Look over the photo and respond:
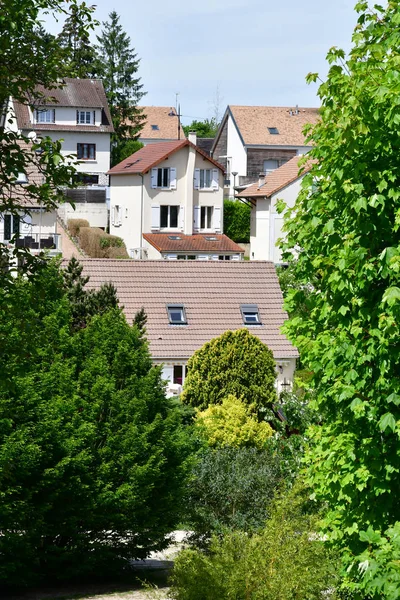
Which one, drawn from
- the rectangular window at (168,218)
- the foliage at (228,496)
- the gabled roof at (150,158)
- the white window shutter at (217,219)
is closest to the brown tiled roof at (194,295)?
the foliage at (228,496)

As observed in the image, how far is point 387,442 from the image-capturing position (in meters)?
11.0

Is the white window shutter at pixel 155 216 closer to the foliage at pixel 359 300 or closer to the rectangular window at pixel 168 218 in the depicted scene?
the rectangular window at pixel 168 218

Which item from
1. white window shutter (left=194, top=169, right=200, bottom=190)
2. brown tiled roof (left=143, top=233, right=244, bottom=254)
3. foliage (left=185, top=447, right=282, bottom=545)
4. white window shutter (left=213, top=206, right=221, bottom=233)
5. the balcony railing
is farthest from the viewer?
white window shutter (left=213, top=206, right=221, bottom=233)

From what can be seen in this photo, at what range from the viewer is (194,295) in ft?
128

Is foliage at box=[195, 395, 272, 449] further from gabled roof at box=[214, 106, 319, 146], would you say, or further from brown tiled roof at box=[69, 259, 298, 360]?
gabled roof at box=[214, 106, 319, 146]

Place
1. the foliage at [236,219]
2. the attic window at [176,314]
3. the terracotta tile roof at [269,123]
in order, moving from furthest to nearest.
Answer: the terracotta tile roof at [269,123] → the foliage at [236,219] → the attic window at [176,314]

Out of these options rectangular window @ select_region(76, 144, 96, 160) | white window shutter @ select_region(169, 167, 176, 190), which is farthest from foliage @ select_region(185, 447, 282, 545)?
rectangular window @ select_region(76, 144, 96, 160)

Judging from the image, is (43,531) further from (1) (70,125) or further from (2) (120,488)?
(1) (70,125)

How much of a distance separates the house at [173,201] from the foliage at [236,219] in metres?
3.92

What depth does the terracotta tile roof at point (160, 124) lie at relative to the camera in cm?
9944

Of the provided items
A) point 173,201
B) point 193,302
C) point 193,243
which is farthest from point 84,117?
point 193,302

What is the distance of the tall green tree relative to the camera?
84.4m

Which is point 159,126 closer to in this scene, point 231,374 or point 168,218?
point 168,218

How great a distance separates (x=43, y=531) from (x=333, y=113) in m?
10.4
